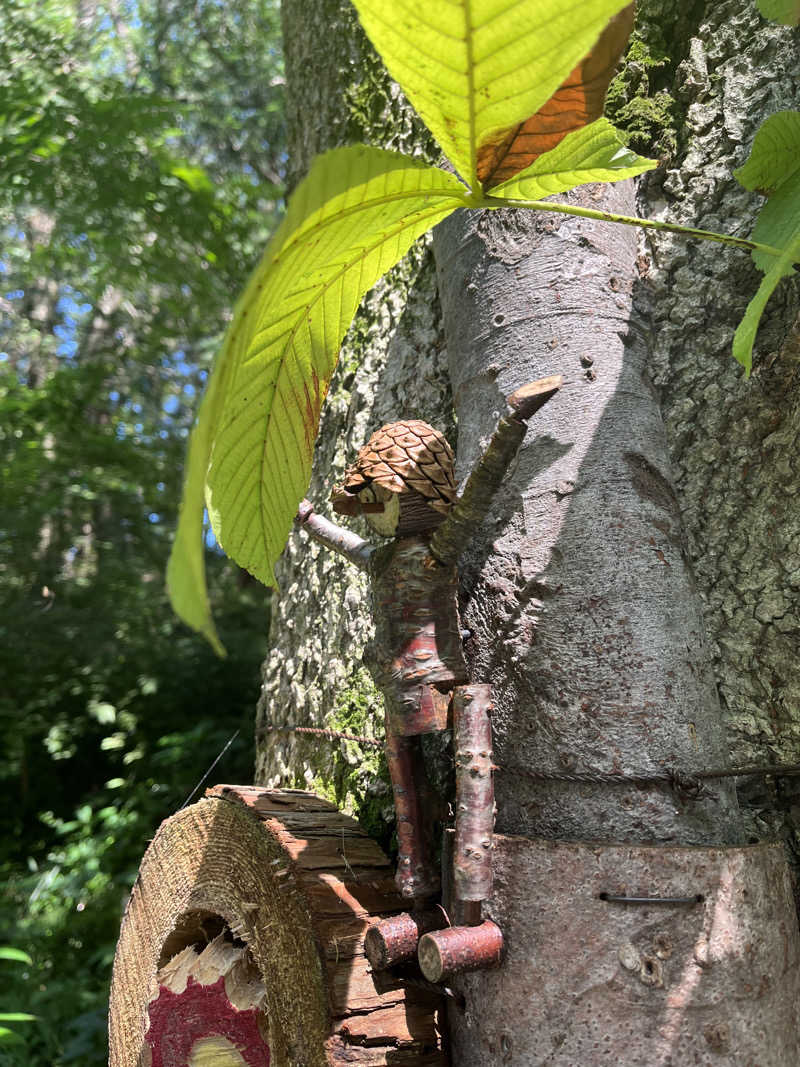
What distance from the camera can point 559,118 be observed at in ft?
2.10

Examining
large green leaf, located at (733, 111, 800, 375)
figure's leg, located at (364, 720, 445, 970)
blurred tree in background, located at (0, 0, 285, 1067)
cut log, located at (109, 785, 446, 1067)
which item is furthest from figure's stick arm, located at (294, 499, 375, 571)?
blurred tree in background, located at (0, 0, 285, 1067)

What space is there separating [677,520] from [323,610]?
624mm

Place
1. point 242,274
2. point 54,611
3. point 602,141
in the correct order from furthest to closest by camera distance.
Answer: point 242,274 < point 54,611 < point 602,141

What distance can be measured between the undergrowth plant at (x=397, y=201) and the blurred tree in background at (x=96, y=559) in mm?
3367

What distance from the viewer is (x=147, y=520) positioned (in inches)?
245

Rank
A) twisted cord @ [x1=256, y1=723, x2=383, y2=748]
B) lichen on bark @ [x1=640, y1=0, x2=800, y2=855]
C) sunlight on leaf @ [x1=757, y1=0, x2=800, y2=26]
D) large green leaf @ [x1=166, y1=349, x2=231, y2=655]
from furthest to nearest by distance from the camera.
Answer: twisted cord @ [x1=256, y1=723, x2=383, y2=748] → lichen on bark @ [x1=640, y1=0, x2=800, y2=855] → sunlight on leaf @ [x1=757, y1=0, x2=800, y2=26] → large green leaf @ [x1=166, y1=349, x2=231, y2=655]

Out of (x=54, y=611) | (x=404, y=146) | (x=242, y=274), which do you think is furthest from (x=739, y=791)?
(x=242, y=274)

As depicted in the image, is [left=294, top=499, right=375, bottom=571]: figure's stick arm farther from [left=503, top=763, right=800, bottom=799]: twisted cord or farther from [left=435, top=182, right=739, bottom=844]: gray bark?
[left=503, top=763, right=800, bottom=799]: twisted cord

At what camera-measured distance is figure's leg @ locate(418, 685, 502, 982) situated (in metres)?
0.74

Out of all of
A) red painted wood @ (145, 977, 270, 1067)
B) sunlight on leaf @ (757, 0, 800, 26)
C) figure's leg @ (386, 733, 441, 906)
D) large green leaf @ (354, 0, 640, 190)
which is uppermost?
sunlight on leaf @ (757, 0, 800, 26)

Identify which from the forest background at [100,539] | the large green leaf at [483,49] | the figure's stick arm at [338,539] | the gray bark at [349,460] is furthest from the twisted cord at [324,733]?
the forest background at [100,539]

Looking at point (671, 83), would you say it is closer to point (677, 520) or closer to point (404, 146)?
point (404, 146)

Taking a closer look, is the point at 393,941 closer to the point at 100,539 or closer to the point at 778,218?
the point at 778,218

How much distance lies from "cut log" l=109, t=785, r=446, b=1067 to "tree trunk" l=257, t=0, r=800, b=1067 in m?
0.10
